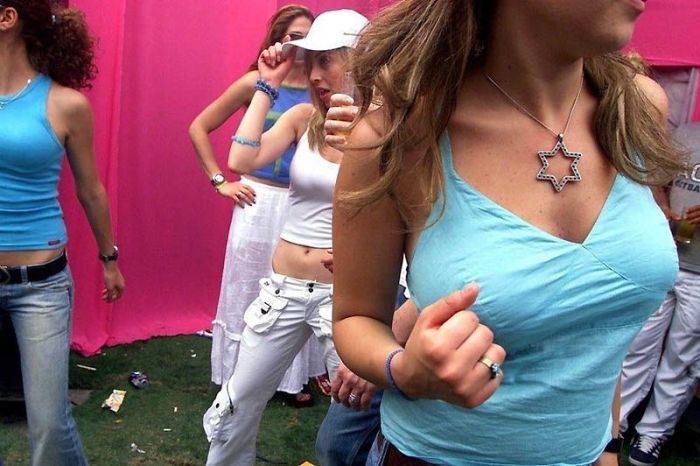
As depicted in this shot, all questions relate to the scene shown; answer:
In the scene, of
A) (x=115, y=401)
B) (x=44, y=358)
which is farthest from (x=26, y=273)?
(x=115, y=401)

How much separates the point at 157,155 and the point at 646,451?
3.27 metres

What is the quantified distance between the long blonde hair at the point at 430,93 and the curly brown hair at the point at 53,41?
75.7 inches

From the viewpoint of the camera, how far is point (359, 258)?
1367mm

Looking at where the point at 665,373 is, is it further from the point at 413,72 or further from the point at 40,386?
the point at 413,72

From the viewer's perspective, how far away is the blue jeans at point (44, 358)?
2758 mm

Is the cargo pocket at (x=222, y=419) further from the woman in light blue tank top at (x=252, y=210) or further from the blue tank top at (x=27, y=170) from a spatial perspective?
the woman in light blue tank top at (x=252, y=210)

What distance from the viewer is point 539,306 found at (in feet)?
3.96

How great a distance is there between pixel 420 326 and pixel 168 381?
3795 mm

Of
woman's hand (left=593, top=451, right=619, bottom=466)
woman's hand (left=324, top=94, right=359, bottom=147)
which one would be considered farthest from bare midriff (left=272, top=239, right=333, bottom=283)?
woman's hand (left=593, top=451, right=619, bottom=466)

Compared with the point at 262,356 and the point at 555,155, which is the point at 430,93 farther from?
the point at 262,356

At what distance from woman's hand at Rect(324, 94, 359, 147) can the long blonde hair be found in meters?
0.46

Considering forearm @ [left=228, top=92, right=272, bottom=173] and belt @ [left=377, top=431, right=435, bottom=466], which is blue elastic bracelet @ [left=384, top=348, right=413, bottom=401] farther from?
forearm @ [left=228, top=92, right=272, bottom=173]

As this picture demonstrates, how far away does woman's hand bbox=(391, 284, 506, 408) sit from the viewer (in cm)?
101

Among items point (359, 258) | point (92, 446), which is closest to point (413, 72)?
point (359, 258)
